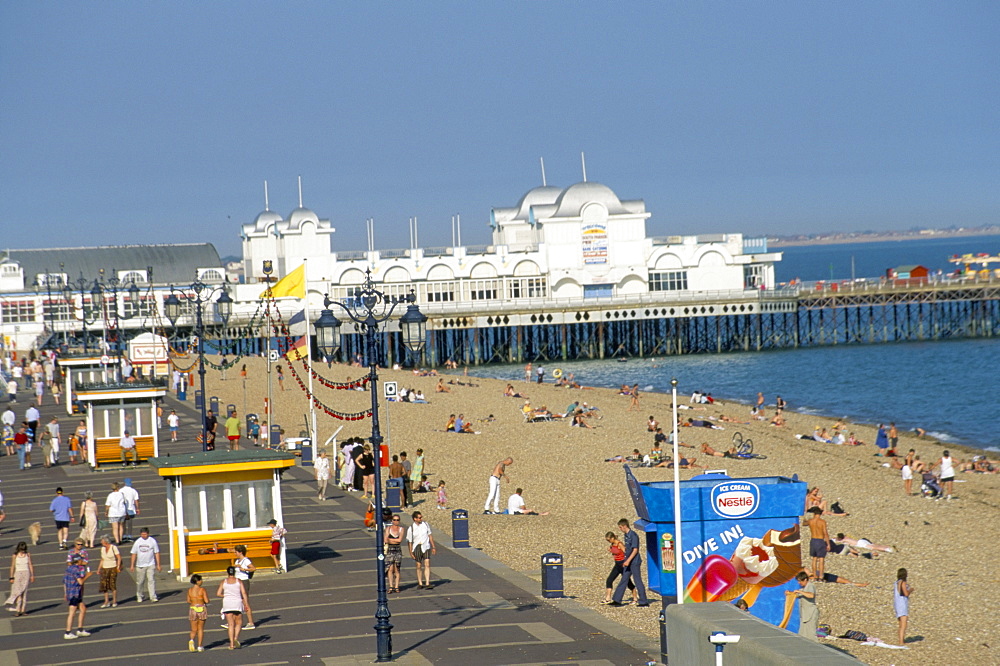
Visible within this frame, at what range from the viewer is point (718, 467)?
33.6 meters

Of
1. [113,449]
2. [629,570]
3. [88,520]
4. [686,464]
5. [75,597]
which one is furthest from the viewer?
[686,464]

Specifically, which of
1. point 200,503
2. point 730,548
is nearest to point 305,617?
point 200,503

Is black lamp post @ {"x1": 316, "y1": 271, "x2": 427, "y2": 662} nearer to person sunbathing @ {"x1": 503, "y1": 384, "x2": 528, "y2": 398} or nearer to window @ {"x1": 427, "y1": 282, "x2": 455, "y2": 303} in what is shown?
person sunbathing @ {"x1": 503, "y1": 384, "x2": 528, "y2": 398}

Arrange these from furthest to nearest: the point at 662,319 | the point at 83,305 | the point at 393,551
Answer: the point at 662,319
the point at 83,305
the point at 393,551

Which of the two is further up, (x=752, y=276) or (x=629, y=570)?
(x=752, y=276)

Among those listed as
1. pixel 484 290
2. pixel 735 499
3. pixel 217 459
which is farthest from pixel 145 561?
pixel 484 290

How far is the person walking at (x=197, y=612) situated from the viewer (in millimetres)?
14852

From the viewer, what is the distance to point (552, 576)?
57.1 feet

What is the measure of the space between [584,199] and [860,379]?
82.4 ft

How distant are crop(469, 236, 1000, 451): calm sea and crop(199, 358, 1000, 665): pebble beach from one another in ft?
7.73

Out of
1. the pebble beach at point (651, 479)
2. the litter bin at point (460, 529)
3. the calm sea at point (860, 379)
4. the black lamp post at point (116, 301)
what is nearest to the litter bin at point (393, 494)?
the pebble beach at point (651, 479)

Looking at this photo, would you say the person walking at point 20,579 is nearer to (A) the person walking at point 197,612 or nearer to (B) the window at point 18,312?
(A) the person walking at point 197,612

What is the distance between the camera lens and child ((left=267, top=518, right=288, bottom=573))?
62.0 feet

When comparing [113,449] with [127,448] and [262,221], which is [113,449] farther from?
[262,221]
